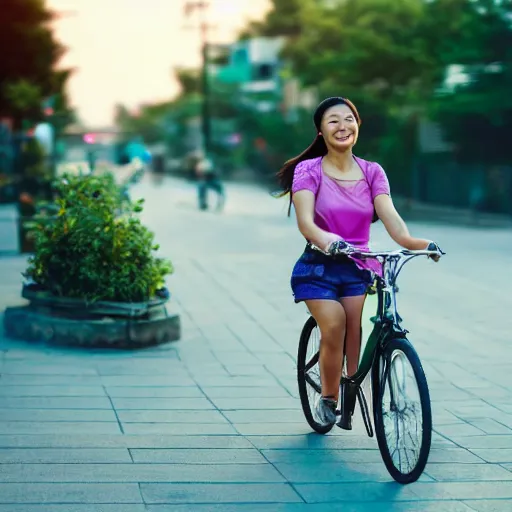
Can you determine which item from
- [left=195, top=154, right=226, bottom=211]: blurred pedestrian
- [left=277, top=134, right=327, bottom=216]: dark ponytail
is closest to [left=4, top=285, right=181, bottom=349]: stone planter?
[left=277, top=134, right=327, bottom=216]: dark ponytail

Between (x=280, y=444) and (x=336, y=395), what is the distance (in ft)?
1.29

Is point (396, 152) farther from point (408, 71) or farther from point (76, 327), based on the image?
point (76, 327)

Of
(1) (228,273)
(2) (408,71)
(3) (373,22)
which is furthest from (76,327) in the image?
(3) (373,22)

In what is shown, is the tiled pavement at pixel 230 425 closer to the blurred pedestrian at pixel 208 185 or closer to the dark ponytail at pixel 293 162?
the dark ponytail at pixel 293 162

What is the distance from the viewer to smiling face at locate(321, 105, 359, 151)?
600 centimetres

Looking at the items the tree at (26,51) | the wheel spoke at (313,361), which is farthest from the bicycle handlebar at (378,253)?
the tree at (26,51)

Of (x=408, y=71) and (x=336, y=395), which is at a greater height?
(x=408, y=71)

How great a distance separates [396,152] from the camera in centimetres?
4188

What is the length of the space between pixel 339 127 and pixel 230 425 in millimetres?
1811

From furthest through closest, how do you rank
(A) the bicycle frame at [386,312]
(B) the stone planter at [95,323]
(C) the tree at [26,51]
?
1. (C) the tree at [26,51]
2. (B) the stone planter at [95,323]
3. (A) the bicycle frame at [386,312]

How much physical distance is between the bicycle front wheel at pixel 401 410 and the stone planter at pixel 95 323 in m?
3.94

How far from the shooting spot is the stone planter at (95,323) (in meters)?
9.41

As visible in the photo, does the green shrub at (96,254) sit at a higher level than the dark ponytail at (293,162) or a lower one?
lower

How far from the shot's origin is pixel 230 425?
6.78 metres
